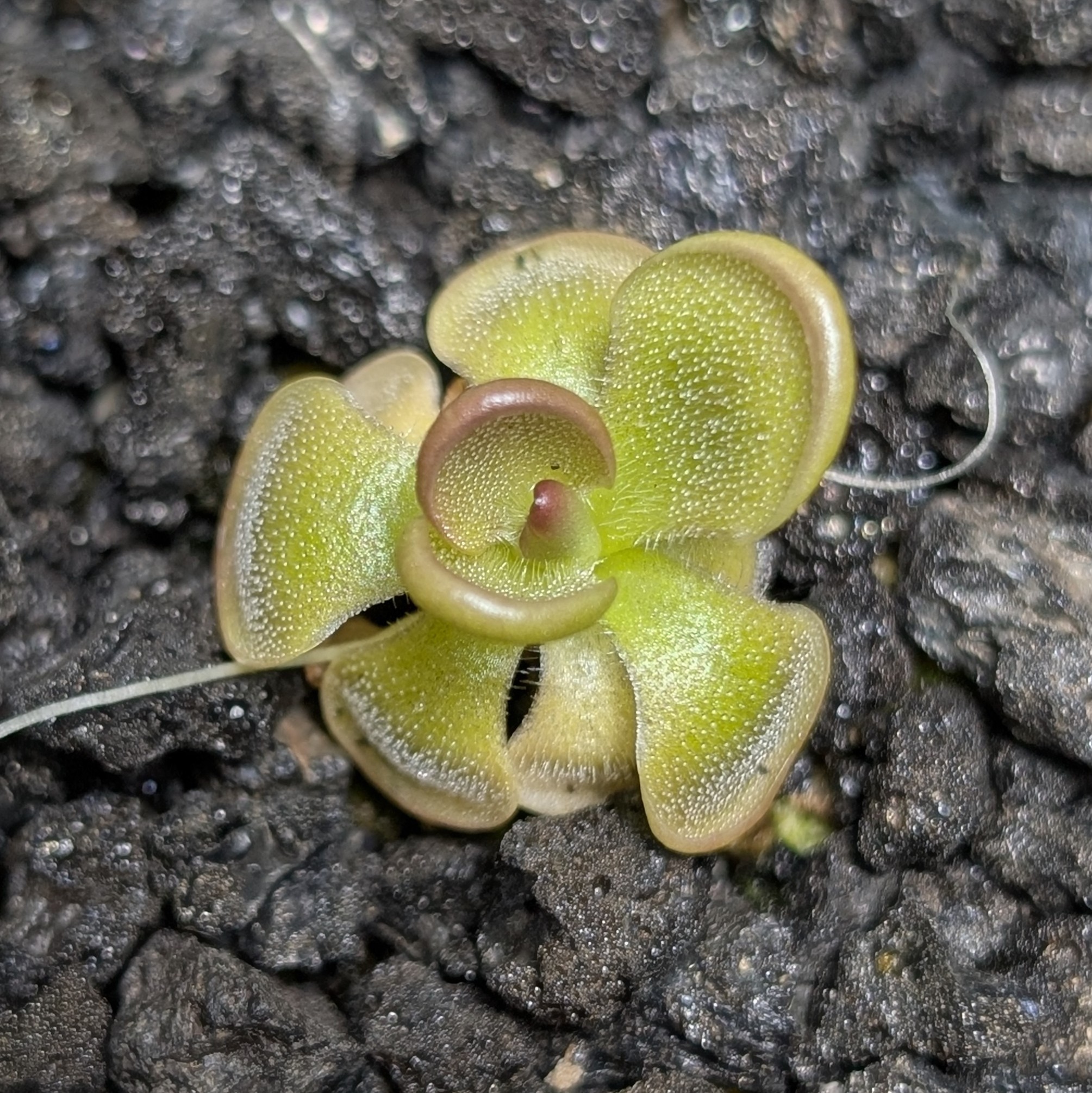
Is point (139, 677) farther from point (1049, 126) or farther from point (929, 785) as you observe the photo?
point (1049, 126)

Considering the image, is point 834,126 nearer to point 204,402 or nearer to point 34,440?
point 204,402

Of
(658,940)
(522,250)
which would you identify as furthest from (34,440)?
(658,940)

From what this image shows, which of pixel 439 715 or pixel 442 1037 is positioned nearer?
pixel 442 1037

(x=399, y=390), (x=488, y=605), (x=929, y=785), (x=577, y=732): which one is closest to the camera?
(x=488, y=605)

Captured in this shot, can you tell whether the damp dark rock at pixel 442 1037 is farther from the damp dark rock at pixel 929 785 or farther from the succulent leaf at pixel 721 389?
the succulent leaf at pixel 721 389

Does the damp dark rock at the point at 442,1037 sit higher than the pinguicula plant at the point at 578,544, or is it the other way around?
the pinguicula plant at the point at 578,544

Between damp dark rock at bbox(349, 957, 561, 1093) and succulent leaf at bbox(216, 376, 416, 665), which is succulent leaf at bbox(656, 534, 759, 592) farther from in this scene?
damp dark rock at bbox(349, 957, 561, 1093)

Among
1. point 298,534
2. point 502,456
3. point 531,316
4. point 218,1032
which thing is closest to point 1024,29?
point 531,316

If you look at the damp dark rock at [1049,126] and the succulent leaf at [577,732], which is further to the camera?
the damp dark rock at [1049,126]

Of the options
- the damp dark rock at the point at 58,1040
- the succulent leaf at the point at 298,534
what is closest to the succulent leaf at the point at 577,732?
the succulent leaf at the point at 298,534
